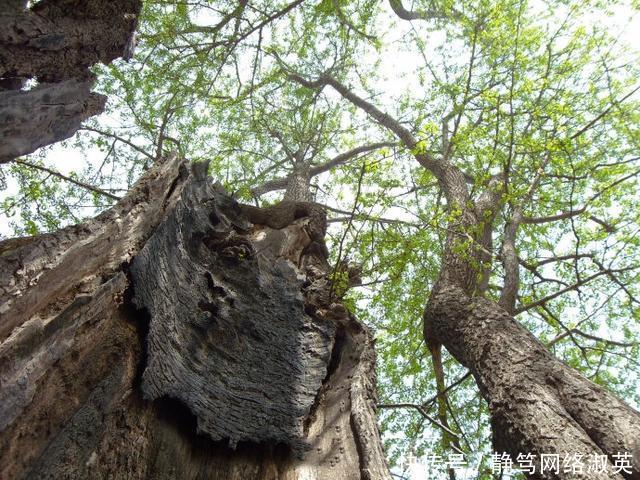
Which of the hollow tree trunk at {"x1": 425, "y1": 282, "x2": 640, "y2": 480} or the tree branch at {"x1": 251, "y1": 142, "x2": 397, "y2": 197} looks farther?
the tree branch at {"x1": 251, "y1": 142, "x2": 397, "y2": 197}

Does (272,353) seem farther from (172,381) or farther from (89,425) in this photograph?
(89,425)

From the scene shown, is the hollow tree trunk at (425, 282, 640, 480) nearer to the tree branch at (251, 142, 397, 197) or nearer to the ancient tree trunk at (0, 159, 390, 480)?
the ancient tree trunk at (0, 159, 390, 480)

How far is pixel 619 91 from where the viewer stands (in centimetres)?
566

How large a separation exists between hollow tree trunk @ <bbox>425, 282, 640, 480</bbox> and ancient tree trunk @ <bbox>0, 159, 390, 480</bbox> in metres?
1.00

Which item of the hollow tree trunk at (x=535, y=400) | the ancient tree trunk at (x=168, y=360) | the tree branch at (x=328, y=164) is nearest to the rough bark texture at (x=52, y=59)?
the ancient tree trunk at (x=168, y=360)

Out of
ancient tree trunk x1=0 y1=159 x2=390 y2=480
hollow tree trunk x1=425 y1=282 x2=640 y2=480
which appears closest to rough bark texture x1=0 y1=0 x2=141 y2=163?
ancient tree trunk x1=0 y1=159 x2=390 y2=480

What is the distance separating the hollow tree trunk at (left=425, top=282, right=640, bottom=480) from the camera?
99.3 inches

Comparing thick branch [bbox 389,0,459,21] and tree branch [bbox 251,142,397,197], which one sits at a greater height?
thick branch [bbox 389,0,459,21]

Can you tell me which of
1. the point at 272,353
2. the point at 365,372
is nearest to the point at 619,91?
the point at 365,372

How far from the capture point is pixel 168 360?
1896mm

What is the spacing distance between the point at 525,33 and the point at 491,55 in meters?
0.48

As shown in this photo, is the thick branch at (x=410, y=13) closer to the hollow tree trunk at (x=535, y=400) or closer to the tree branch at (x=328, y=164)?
the tree branch at (x=328, y=164)

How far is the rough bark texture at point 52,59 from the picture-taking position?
202 cm

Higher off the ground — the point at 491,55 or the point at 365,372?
the point at 491,55
